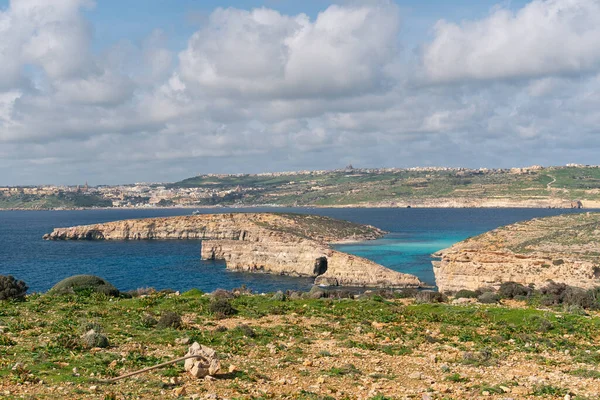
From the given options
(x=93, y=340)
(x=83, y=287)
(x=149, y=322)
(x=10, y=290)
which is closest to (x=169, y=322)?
(x=149, y=322)

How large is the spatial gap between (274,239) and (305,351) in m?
92.6

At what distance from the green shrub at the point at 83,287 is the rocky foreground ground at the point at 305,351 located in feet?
8.81

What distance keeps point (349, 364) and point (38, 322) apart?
14041mm

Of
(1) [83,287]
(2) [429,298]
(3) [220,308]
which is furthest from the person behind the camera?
(2) [429,298]

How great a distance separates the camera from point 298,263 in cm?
8425

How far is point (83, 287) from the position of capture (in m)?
32.7

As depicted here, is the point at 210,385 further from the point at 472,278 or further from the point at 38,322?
the point at 472,278

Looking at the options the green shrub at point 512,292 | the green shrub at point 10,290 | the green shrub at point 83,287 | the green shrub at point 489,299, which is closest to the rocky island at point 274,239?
the green shrub at point 512,292

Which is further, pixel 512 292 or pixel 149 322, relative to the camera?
pixel 512 292

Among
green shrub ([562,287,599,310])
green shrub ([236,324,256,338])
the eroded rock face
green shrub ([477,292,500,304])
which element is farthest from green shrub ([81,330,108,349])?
green shrub ([562,287,599,310])

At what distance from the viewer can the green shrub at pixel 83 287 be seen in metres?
31.5

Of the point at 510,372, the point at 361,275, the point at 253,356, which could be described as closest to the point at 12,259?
the point at 361,275

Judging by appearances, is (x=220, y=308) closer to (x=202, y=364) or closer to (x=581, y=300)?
(x=202, y=364)

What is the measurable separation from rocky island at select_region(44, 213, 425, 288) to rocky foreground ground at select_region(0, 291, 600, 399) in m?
45.4
